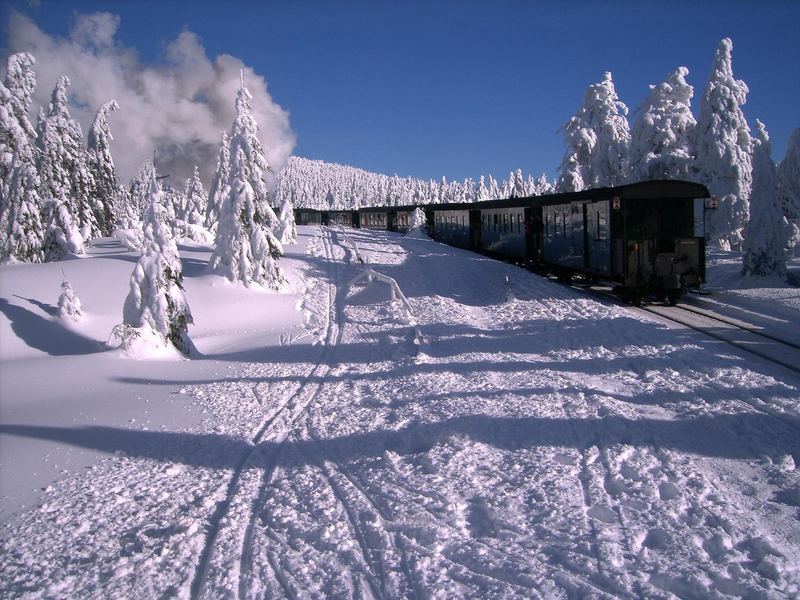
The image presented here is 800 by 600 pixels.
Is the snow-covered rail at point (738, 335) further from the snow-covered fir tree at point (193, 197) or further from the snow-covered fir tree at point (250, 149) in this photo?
the snow-covered fir tree at point (193, 197)

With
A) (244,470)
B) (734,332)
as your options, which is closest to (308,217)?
(734,332)

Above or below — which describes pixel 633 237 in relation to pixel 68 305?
above

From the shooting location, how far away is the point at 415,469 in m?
6.87

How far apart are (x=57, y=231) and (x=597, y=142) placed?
34.8 metres

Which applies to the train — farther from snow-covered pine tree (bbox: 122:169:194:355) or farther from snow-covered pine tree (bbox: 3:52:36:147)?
snow-covered pine tree (bbox: 3:52:36:147)

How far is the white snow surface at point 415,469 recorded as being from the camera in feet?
15.6

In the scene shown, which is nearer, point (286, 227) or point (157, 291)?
point (157, 291)

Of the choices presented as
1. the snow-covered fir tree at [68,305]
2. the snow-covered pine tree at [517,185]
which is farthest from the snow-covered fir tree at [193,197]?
the snow-covered pine tree at [517,185]

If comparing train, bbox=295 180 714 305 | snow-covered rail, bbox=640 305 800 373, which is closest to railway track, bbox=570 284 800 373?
snow-covered rail, bbox=640 305 800 373

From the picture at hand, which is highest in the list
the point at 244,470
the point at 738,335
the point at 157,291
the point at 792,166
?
the point at 792,166

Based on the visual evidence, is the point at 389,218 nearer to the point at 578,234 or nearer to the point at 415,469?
A: the point at 578,234

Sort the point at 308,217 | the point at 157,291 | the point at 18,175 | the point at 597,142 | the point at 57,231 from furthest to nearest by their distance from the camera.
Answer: the point at 308,217, the point at 597,142, the point at 57,231, the point at 18,175, the point at 157,291

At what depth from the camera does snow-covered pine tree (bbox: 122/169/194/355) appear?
1393 cm

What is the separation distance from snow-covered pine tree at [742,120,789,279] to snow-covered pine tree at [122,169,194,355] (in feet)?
65.2
